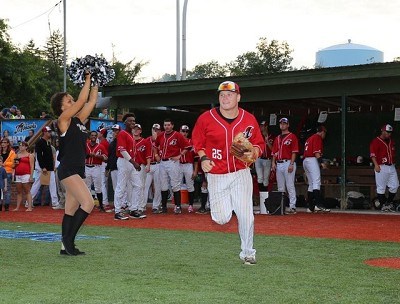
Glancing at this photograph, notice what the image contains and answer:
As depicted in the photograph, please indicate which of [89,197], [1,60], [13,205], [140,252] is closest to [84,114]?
[89,197]

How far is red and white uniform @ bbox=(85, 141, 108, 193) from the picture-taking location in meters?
18.1

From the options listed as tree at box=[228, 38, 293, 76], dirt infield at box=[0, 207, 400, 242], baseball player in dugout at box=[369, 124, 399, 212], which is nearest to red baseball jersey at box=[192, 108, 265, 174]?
dirt infield at box=[0, 207, 400, 242]

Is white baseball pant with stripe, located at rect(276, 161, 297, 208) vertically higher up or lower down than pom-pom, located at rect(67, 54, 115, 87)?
lower down

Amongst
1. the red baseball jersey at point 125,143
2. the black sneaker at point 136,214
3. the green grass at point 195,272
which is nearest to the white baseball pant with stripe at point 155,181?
the black sneaker at point 136,214

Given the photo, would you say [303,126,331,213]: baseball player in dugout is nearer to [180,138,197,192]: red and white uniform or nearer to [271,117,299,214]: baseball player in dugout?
[271,117,299,214]: baseball player in dugout

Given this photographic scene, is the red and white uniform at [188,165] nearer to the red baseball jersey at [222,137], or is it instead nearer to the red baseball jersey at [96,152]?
the red baseball jersey at [96,152]

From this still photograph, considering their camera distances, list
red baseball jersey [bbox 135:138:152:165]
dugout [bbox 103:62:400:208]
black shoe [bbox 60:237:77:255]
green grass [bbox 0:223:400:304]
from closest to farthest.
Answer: green grass [bbox 0:223:400:304], black shoe [bbox 60:237:77:255], red baseball jersey [bbox 135:138:152:165], dugout [bbox 103:62:400:208]

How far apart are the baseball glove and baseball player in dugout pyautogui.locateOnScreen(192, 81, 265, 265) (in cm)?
7

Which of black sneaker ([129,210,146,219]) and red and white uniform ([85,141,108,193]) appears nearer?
black sneaker ([129,210,146,219])

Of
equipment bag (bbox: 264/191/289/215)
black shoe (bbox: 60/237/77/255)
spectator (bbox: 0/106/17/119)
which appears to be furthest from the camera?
spectator (bbox: 0/106/17/119)

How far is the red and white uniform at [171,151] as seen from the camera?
17.0m

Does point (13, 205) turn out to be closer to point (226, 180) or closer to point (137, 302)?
point (226, 180)

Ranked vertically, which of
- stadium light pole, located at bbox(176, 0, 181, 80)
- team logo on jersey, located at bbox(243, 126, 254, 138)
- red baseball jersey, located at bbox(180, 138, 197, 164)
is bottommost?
red baseball jersey, located at bbox(180, 138, 197, 164)

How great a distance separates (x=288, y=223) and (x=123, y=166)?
3.71m
